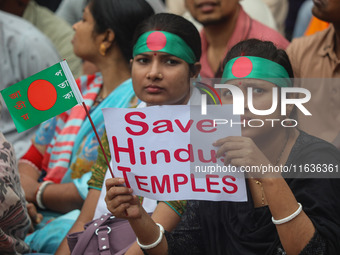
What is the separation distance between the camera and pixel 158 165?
2.54 meters

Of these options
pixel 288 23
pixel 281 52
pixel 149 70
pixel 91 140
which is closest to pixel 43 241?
pixel 91 140

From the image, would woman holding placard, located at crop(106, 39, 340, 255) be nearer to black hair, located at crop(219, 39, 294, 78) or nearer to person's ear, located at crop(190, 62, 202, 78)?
black hair, located at crop(219, 39, 294, 78)

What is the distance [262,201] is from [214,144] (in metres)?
0.33

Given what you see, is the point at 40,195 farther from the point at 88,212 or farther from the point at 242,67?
the point at 242,67

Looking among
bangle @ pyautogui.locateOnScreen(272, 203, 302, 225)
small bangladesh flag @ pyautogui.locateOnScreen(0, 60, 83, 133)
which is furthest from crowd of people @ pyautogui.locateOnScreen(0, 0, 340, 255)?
small bangladesh flag @ pyautogui.locateOnScreen(0, 60, 83, 133)

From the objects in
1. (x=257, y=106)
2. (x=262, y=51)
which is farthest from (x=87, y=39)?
(x=257, y=106)

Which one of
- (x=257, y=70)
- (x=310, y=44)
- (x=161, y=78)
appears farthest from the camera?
(x=310, y=44)

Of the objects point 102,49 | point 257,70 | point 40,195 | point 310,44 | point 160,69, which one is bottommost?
point 40,195

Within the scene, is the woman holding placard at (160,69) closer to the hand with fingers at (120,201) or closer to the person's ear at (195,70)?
the person's ear at (195,70)

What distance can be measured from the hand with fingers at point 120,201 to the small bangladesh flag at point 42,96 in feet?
Result: 1.12

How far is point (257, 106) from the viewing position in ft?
8.82

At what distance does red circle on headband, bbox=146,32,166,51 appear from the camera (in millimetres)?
3189

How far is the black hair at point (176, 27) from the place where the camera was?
3.24 metres

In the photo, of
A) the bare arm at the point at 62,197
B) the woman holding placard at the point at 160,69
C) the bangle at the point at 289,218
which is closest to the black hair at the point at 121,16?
the woman holding placard at the point at 160,69
